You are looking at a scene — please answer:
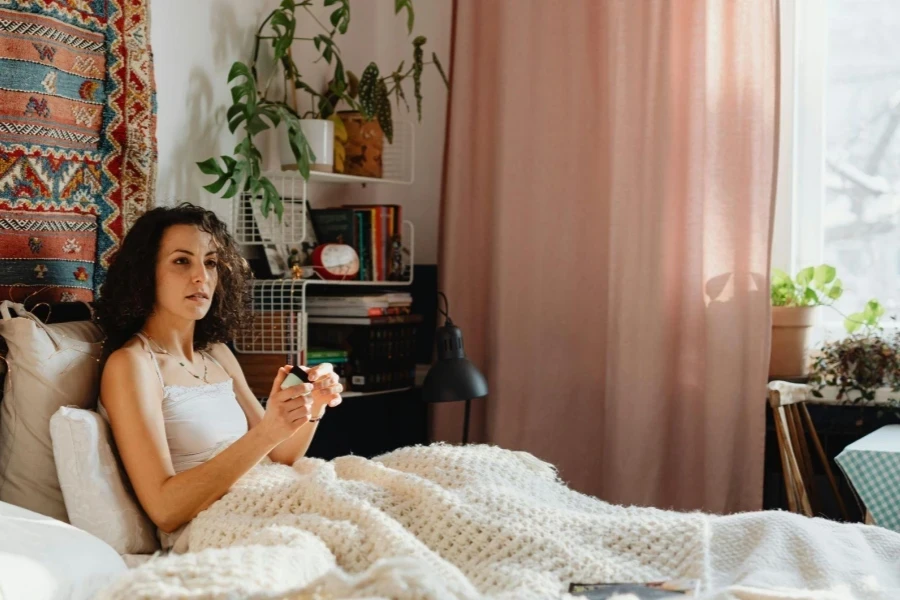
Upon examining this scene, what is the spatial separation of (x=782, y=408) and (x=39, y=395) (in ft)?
5.52

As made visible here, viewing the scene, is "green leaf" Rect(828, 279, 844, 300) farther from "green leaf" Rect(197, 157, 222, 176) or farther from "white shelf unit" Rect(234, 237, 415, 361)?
"green leaf" Rect(197, 157, 222, 176)

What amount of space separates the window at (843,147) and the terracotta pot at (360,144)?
1207 millimetres

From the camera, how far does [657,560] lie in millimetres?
1446

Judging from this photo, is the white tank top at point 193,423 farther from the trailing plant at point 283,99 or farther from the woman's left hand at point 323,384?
the trailing plant at point 283,99

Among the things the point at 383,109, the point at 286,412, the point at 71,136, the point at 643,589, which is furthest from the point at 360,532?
the point at 383,109

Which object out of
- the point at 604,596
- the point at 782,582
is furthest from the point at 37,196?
the point at 782,582

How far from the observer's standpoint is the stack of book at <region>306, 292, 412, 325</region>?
2.75 metres

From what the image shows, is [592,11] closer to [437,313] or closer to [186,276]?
[437,313]

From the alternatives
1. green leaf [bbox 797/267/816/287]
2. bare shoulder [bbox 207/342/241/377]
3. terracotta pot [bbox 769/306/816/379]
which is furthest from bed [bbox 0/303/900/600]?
green leaf [bbox 797/267/816/287]

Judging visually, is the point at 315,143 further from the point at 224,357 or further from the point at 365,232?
the point at 224,357

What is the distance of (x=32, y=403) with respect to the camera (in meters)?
1.72

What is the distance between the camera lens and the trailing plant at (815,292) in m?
2.64

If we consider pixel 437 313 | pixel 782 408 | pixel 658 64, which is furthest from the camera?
pixel 437 313

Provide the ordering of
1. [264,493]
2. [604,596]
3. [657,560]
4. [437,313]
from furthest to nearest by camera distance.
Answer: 1. [437,313]
2. [264,493]
3. [657,560]
4. [604,596]
